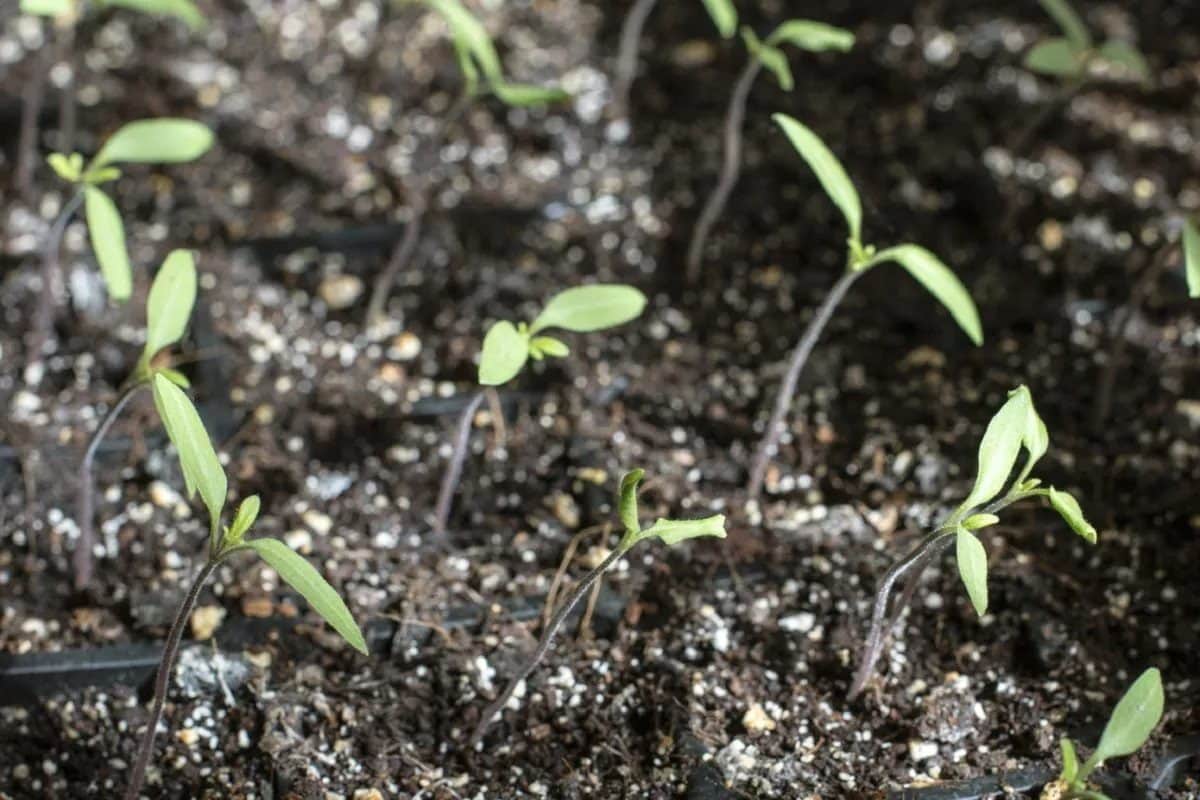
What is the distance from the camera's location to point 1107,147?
2080 millimetres

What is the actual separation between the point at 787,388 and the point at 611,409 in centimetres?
29

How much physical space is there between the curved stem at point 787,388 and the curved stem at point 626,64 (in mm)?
632

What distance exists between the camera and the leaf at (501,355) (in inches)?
47.8

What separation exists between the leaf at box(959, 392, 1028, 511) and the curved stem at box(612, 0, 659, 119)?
3.27 ft

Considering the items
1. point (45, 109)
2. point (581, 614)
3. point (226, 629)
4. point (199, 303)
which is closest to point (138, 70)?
point (45, 109)

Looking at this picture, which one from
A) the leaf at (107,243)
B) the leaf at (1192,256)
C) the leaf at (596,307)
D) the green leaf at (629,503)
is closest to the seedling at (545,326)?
the leaf at (596,307)

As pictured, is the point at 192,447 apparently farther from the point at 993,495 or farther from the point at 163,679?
the point at 993,495

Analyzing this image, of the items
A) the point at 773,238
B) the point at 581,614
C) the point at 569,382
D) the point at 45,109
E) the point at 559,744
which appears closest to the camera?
the point at 559,744

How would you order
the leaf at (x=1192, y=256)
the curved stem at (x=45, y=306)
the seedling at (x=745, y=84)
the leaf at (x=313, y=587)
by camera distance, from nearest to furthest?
the leaf at (x=313, y=587), the leaf at (x=1192, y=256), the seedling at (x=745, y=84), the curved stem at (x=45, y=306)

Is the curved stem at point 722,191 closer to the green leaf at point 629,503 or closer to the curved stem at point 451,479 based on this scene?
the curved stem at point 451,479

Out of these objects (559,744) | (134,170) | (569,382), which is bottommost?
(559,744)

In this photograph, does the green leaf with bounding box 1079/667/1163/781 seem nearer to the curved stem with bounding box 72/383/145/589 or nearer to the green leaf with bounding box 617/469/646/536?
the green leaf with bounding box 617/469/646/536

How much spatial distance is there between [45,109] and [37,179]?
144 mm

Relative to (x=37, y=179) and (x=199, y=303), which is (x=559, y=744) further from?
(x=37, y=179)
